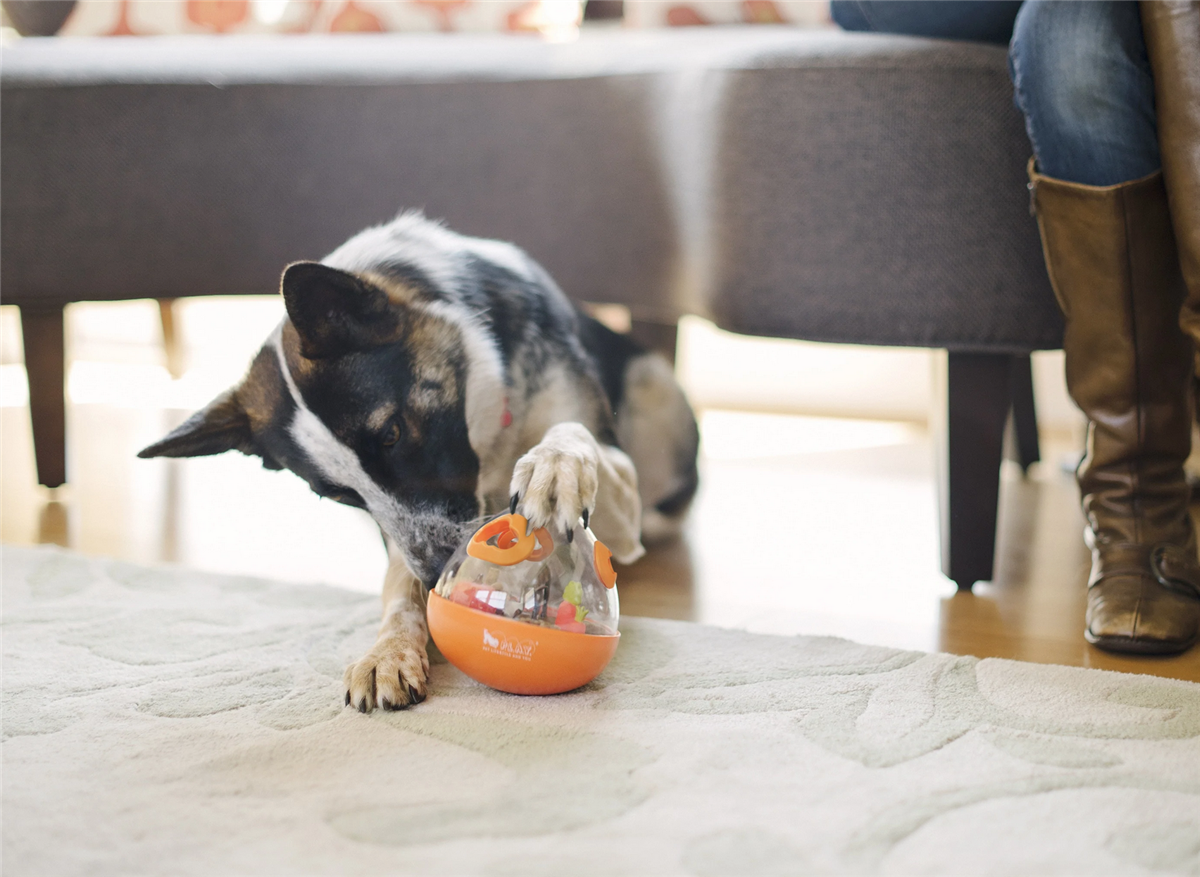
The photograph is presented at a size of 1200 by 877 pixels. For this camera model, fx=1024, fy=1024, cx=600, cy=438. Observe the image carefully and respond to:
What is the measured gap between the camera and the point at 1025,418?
2422mm

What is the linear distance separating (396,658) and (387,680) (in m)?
0.05

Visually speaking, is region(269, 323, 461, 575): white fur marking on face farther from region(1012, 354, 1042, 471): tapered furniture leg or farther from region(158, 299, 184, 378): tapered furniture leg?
region(158, 299, 184, 378): tapered furniture leg

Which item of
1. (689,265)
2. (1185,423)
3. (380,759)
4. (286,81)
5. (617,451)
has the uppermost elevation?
(286,81)

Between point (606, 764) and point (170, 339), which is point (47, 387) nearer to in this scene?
point (170, 339)

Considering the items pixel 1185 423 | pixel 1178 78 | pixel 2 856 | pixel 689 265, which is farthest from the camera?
pixel 689 265

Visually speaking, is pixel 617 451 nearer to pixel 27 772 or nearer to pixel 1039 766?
pixel 1039 766

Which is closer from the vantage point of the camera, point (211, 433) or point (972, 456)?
point (211, 433)

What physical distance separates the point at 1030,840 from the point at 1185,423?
828 millimetres

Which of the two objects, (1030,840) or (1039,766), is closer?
(1030,840)

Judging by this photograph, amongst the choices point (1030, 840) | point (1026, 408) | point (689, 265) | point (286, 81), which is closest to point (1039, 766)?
point (1030, 840)

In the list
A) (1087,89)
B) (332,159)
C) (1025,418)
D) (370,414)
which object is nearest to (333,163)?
(332,159)

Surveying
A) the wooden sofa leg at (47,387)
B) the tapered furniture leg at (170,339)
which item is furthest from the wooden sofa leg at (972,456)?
the tapered furniture leg at (170,339)

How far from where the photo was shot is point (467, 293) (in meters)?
1.53

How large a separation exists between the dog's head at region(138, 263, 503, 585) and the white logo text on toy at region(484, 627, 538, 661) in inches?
8.4
